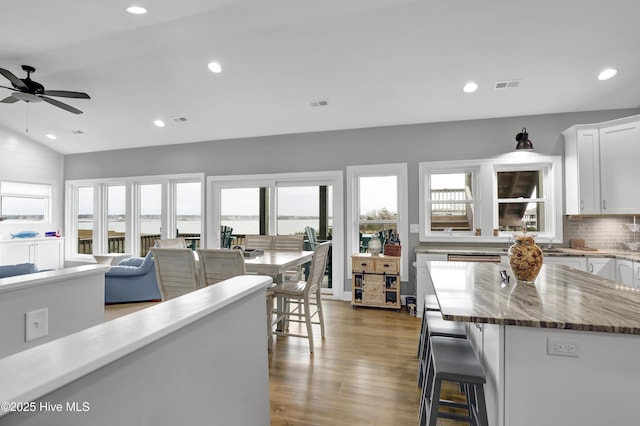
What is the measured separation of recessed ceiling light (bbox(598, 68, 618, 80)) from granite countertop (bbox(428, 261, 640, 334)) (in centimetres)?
262

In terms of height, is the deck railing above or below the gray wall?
below

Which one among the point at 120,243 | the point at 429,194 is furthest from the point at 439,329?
the point at 120,243

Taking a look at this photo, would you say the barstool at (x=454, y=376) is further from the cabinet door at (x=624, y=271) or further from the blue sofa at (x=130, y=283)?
the blue sofa at (x=130, y=283)

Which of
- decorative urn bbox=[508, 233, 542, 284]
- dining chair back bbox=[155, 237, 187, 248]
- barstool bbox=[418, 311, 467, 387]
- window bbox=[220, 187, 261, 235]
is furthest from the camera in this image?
window bbox=[220, 187, 261, 235]

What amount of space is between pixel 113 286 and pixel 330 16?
4525 mm

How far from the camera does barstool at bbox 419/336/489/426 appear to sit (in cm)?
141

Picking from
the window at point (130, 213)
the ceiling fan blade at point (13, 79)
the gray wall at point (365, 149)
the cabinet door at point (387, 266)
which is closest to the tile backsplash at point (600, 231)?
the gray wall at point (365, 149)

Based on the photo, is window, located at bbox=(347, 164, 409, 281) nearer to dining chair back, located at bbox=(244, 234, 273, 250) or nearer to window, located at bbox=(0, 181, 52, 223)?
dining chair back, located at bbox=(244, 234, 273, 250)

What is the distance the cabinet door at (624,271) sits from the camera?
3.38 metres

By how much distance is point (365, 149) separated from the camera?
15.9 feet

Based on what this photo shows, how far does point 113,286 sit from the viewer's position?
4.48m

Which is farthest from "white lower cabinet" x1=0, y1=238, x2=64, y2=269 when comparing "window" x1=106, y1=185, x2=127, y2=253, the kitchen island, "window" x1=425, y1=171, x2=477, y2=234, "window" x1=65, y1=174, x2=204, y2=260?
the kitchen island

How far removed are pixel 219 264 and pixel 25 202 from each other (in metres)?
6.20

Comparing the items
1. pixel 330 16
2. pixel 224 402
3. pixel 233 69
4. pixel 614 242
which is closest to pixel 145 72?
pixel 233 69
